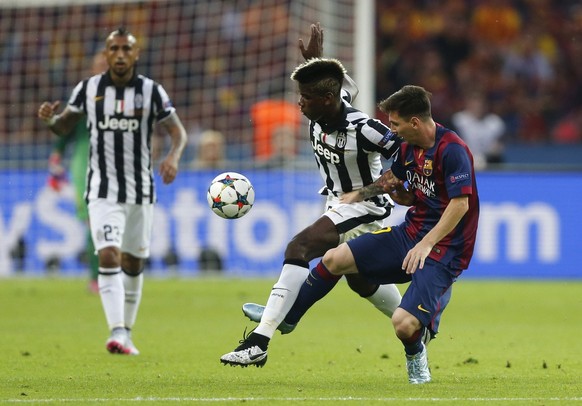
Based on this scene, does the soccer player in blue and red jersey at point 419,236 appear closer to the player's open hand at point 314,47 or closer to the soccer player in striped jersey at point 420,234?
the soccer player in striped jersey at point 420,234

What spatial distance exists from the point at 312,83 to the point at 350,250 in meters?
1.01

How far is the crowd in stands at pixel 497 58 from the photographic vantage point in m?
20.6

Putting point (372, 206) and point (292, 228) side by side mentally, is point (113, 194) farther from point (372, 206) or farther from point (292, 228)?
point (292, 228)

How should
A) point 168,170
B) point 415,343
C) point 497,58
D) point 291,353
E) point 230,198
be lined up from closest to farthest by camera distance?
point 415,343
point 230,198
point 291,353
point 168,170
point 497,58

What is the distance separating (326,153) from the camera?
7586mm

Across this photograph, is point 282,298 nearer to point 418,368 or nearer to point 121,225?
point 418,368

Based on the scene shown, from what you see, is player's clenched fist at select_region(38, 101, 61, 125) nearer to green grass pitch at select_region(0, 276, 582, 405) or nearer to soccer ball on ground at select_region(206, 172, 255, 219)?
green grass pitch at select_region(0, 276, 582, 405)

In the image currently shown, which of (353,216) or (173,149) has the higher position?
(173,149)

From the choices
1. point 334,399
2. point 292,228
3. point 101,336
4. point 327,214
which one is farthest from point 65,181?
point 334,399

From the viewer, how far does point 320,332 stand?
1028 cm

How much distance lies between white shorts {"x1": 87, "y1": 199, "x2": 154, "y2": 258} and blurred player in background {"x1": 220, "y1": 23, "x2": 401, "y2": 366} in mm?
1842

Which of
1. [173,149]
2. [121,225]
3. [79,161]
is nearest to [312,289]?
[121,225]

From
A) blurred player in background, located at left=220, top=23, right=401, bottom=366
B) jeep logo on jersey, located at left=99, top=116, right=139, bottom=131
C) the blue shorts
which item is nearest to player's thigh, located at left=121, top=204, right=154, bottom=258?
jeep logo on jersey, located at left=99, top=116, right=139, bottom=131

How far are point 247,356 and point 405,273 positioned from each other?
1.02 meters
